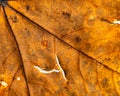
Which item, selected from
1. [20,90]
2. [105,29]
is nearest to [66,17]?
[105,29]

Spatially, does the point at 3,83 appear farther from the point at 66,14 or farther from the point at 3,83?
the point at 66,14

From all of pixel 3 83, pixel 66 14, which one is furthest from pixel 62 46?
pixel 3 83

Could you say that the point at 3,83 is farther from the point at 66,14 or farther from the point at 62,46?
the point at 66,14

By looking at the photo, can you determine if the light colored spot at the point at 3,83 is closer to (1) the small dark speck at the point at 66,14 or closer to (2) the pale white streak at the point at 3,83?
(2) the pale white streak at the point at 3,83

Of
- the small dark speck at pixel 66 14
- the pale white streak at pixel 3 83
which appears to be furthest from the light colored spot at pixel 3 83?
the small dark speck at pixel 66 14

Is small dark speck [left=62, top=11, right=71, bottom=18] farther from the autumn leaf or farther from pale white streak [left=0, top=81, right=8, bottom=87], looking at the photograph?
pale white streak [left=0, top=81, right=8, bottom=87]

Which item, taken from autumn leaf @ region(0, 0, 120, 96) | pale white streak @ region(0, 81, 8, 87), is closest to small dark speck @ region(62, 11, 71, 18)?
autumn leaf @ region(0, 0, 120, 96)

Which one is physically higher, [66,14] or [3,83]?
[66,14]

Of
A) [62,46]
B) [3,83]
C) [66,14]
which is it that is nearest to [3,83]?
[3,83]

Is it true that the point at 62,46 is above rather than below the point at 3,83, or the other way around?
above

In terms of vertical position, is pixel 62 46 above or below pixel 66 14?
below

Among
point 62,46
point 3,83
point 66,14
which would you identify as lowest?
point 3,83
